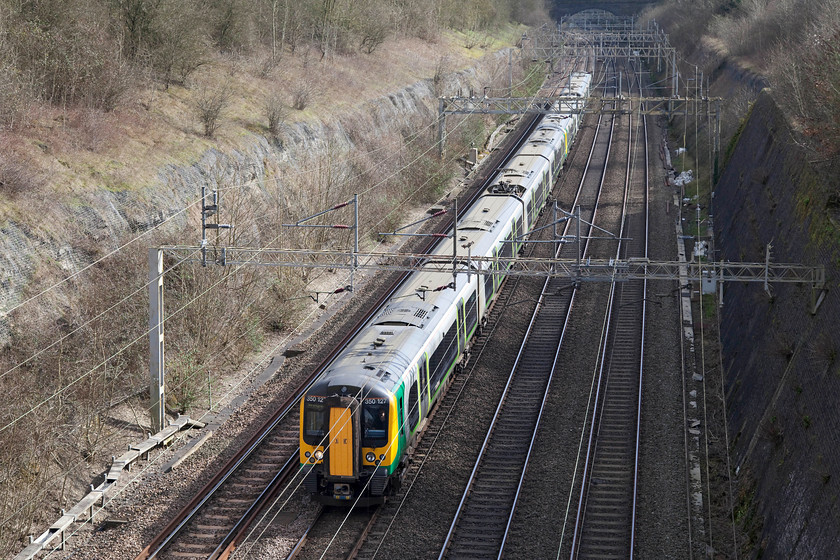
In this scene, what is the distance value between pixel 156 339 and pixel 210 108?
52.2 feet

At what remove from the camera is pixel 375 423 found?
1827 centimetres

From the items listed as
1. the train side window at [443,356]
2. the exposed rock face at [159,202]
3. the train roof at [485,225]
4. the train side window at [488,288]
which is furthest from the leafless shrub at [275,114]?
the train side window at [443,356]

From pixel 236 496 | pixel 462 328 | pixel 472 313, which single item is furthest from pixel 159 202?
pixel 236 496

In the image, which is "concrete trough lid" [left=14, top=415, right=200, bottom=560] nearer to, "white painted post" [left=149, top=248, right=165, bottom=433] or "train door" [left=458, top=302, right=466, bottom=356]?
"white painted post" [left=149, top=248, right=165, bottom=433]

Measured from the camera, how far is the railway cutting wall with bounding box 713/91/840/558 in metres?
15.2

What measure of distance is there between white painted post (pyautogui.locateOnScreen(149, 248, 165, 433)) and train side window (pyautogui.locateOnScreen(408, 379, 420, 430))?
258 inches

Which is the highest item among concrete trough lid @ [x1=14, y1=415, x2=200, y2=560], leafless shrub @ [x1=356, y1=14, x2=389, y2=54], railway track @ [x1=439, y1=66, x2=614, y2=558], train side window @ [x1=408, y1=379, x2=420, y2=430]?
leafless shrub @ [x1=356, y1=14, x2=389, y2=54]

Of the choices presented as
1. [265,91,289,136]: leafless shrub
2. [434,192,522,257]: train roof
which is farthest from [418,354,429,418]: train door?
[265,91,289,136]: leafless shrub

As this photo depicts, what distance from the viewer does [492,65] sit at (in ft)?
258

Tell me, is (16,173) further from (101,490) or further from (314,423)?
(314,423)

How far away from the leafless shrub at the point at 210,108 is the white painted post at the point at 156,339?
50.0ft

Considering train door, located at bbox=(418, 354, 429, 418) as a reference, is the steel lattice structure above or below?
above

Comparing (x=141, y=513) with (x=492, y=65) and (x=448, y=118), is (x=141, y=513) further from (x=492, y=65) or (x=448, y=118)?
(x=492, y=65)

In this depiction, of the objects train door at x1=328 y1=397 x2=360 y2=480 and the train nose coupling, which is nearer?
train door at x1=328 y1=397 x2=360 y2=480
